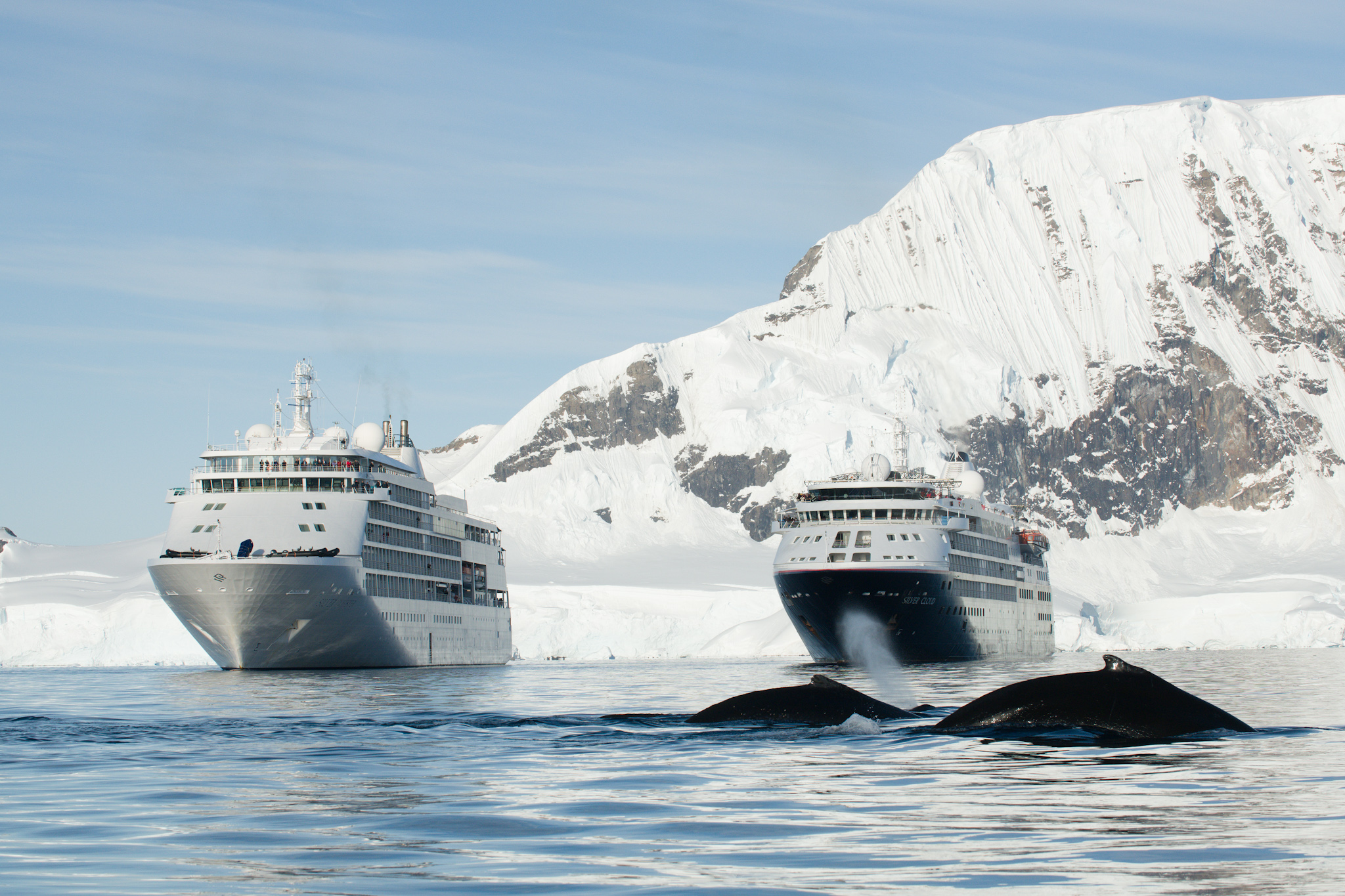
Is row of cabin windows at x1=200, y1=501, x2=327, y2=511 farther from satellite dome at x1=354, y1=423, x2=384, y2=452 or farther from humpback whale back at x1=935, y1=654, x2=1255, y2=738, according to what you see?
humpback whale back at x1=935, y1=654, x2=1255, y2=738

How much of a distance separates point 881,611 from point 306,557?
3533 cm

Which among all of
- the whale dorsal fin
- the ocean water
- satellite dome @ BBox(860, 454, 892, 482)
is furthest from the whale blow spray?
the whale dorsal fin

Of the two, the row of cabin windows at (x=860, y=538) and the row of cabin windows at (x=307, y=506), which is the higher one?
the row of cabin windows at (x=307, y=506)

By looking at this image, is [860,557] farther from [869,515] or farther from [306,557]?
[306,557]

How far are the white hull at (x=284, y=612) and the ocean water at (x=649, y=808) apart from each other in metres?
41.4

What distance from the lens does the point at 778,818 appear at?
718 inches

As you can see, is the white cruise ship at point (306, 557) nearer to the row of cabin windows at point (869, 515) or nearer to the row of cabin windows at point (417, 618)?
the row of cabin windows at point (417, 618)

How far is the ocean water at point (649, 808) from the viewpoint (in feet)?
47.2

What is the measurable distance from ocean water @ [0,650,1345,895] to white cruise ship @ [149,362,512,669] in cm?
4232

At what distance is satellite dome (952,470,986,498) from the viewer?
453 ft

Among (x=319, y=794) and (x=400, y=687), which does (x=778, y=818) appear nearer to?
(x=319, y=794)

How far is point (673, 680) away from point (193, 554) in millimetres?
27359

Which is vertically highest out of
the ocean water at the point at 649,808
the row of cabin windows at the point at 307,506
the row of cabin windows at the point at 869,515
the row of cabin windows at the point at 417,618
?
the row of cabin windows at the point at 869,515

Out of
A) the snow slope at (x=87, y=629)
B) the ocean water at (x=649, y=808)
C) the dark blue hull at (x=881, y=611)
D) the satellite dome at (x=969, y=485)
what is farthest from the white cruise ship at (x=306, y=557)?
the satellite dome at (x=969, y=485)
